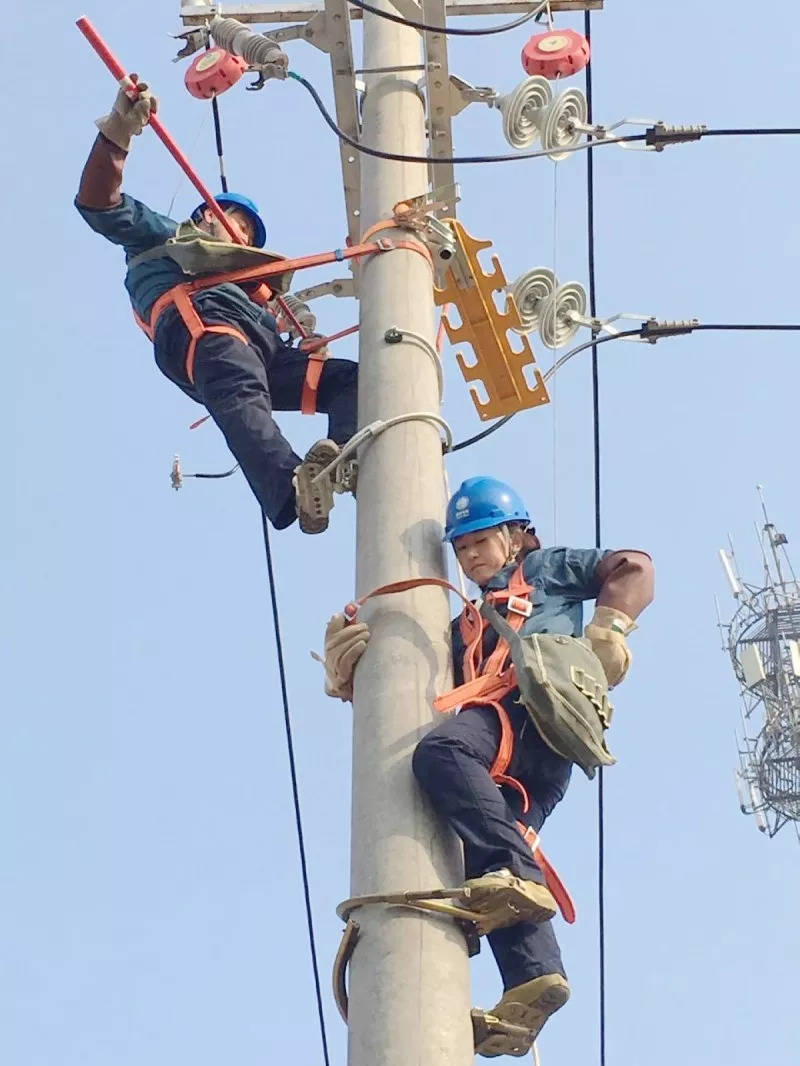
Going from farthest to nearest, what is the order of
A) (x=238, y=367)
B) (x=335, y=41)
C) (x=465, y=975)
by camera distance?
(x=335, y=41)
(x=238, y=367)
(x=465, y=975)

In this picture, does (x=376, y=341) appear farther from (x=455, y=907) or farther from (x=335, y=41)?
(x=335, y=41)

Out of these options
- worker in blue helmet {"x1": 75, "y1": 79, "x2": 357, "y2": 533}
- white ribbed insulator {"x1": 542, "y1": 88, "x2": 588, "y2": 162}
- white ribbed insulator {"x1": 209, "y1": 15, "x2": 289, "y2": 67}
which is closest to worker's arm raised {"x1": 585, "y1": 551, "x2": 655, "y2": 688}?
worker in blue helmet {"x1": 75, "y1": 79, "x2": 357, "y2": 533}

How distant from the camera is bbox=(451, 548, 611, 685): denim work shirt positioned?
3969mm

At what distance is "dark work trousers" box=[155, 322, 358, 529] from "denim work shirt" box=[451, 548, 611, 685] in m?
0.70

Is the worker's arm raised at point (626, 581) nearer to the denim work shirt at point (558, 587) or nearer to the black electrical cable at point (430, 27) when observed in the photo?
the denim work shirt at point (558, 587)

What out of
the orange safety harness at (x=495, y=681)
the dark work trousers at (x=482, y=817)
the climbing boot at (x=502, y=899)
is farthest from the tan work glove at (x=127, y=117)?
the climbing boot at (x=502, y=899)

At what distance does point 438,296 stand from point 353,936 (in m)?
2.70

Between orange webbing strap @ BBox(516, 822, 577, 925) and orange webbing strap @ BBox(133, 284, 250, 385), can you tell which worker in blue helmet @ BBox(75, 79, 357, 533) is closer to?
orange webbing strap @ BBox(133, 284, 250, 385)

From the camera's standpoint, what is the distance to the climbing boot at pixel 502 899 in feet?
10.2

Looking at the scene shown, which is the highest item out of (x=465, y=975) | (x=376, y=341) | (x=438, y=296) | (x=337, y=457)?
(x=438, y=296)

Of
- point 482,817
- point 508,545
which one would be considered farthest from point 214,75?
point 482,817

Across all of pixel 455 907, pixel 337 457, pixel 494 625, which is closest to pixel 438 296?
pixel 337 457

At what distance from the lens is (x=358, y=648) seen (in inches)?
138

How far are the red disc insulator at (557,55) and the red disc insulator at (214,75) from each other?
1021 mm
